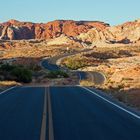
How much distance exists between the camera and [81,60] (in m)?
139

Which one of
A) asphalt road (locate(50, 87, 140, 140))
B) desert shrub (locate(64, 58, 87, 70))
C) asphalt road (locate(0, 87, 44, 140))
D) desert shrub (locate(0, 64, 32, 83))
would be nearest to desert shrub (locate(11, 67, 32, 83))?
desert shrub (locate(0, 64, 32, 83))

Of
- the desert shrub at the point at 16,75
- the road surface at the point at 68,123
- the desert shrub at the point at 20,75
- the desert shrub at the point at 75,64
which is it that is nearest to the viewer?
the road surface at the point at 68,123

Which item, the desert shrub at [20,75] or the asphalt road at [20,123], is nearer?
the asphalt road at [20,123]

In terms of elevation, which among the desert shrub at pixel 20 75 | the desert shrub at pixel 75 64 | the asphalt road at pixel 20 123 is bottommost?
the desert shrub at pixel 75 64

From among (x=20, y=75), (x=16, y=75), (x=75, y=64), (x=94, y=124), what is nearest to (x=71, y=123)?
(x=94, y=124)

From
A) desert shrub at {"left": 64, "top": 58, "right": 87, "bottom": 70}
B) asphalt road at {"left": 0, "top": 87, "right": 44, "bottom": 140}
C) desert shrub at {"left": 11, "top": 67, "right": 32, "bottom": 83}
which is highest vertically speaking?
asphalt road at {"left": 0, "top": 87, "right": 44, "bottom": 140}

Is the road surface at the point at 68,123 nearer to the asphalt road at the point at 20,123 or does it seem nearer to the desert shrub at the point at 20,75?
the asphalt road at the point at 20,123

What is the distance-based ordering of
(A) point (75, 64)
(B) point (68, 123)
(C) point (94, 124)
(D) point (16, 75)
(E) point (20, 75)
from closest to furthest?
(C) point (94, 124) < (B) point (68, 123) < (D) point (16, 75) < (E) point (20, 75) < (A) point (75, 64)

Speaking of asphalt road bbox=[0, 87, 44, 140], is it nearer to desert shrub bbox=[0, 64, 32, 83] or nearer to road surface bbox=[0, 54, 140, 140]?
road surface bbox=[0, 54, 140, 140]

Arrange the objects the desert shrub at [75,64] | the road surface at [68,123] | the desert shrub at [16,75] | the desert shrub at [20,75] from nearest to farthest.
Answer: the road surface at [68,123] < the desert shrub at [16,75] < the desert shrub at [20,75] < the desert shrub at [75,64]

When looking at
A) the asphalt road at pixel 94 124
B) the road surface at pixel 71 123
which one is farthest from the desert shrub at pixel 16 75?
the asphalt road at pixel 94 124

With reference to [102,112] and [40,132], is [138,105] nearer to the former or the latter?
[102,112]

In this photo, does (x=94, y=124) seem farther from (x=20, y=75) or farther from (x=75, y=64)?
(x=75, y=64)

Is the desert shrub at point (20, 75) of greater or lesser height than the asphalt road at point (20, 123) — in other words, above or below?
below
